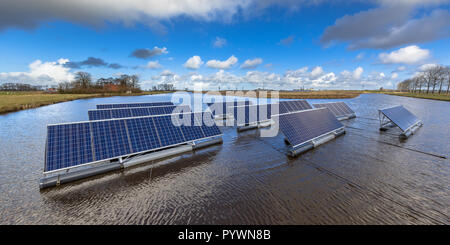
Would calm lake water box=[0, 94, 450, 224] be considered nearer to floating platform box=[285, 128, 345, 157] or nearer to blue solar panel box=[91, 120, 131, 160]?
floating platform box=[285, 128, 345, 157]

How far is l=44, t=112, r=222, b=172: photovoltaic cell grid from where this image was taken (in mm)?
7227

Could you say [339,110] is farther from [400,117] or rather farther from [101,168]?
[101,168]

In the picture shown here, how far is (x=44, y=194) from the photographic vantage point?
6.49 meters

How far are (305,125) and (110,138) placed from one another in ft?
42.4

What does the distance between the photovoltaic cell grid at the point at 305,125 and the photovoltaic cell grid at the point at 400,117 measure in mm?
4702

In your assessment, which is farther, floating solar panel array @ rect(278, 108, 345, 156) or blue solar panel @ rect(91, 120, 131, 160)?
floating solar panel array @ rect(278, 108, 345, 156)

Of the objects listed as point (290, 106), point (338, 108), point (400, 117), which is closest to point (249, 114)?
point (290, 106)

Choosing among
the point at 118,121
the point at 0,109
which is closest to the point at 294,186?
the point at 118,121

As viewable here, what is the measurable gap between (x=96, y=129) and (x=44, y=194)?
11.1 feet

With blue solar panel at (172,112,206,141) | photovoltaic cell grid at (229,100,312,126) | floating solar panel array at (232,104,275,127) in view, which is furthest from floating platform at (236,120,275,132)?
blue solar panel at (172,112,206,141)

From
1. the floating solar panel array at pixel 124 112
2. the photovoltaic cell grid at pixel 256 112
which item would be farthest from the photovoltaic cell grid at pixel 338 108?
the floating solar panel array at pixel 124 112

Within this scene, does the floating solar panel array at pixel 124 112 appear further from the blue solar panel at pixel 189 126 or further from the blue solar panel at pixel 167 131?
the blue solar panel at pixel 189 126

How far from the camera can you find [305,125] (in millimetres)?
12281
